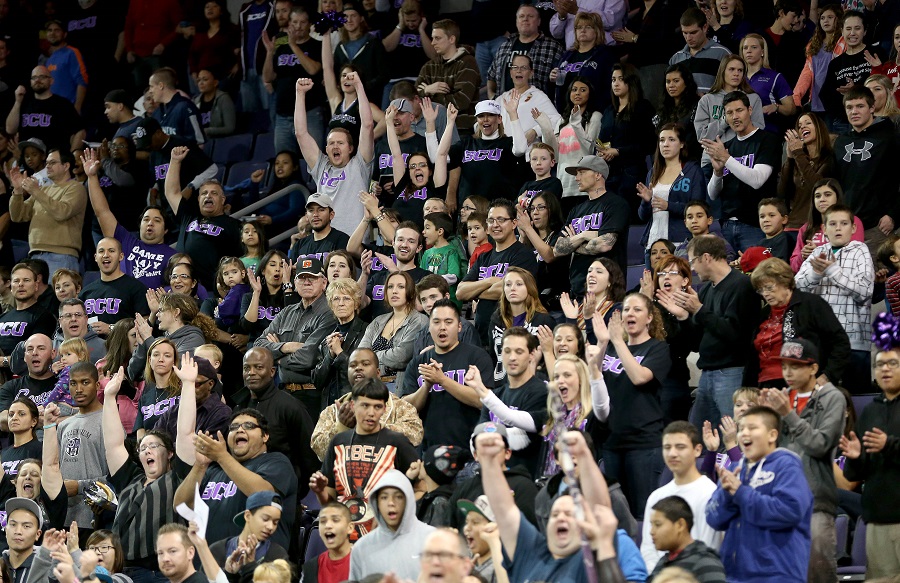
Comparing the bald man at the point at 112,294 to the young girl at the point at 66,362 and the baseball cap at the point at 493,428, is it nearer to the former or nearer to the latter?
the young girl at the point at 66,362

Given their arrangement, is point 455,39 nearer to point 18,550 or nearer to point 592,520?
point 18,550

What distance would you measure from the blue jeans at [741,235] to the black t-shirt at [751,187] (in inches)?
2.5

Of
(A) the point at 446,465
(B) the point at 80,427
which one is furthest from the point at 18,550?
(A) the point at 446,465

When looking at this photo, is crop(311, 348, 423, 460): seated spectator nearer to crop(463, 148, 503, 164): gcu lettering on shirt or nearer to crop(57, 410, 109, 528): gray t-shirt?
crop(57, 410, 109, 528): gray t-shirt

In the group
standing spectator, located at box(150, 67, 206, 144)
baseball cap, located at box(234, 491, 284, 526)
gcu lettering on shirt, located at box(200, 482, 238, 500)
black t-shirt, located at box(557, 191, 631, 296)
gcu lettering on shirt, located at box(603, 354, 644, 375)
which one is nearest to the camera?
baseball cap, located at box(234, 491, 284, 526)

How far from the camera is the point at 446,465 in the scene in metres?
7.59

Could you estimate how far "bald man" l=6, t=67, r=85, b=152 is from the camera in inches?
547

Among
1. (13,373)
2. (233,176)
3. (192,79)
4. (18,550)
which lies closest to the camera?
(18,550)

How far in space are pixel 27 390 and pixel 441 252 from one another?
10.1 ft

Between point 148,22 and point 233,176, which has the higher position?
point 148,22

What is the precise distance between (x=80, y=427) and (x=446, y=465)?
2864mm

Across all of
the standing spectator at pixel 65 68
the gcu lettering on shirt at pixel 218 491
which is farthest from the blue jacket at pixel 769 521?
the standing spectator at pixel 65 68

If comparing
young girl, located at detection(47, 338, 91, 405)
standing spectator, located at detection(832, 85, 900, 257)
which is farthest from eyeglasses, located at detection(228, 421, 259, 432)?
standing spectator, located at detection(832, 85, 900, 257)

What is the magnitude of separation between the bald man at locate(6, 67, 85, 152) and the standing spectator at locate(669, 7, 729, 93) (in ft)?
19.5
